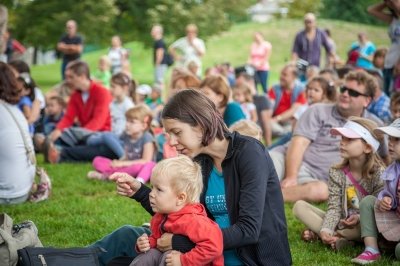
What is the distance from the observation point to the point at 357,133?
5.46m

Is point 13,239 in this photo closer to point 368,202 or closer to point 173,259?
point 173,259

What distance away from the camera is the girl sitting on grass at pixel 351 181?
215 inches

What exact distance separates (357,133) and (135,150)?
3971 millimetres

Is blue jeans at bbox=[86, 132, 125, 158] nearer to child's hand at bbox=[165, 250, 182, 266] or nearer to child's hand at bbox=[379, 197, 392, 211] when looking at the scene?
child's hand at bbox=[379, 197, 392, 211]

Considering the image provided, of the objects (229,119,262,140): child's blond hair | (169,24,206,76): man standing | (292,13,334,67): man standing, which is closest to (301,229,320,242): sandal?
(229,119,262,140): child's blond hair

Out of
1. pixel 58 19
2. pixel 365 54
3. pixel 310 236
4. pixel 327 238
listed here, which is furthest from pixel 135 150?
pixel 58 19

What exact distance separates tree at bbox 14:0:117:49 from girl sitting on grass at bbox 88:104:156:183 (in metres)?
23.1

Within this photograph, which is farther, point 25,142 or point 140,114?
point 140,114

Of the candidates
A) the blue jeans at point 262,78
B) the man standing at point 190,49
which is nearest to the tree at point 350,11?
the blue jeans at point 262,78

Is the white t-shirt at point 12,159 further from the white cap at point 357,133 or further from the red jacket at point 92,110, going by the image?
the red jacket at point 92,110

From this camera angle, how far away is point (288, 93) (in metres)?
12.7

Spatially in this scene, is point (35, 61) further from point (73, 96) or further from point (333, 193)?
point (333, 193)

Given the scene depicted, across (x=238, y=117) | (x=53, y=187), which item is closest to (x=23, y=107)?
(x=53, y=187)

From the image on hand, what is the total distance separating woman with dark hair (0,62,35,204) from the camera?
6867mm
